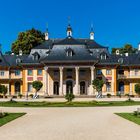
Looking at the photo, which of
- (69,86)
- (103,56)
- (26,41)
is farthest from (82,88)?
(26,41)

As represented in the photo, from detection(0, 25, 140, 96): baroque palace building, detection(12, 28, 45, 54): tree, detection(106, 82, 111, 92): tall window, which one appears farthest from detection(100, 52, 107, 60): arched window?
detection(12, 28, 45, 54): tree

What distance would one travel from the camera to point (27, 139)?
12078mm

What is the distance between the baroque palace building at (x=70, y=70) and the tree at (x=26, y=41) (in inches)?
371

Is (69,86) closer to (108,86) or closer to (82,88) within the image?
(82,88)

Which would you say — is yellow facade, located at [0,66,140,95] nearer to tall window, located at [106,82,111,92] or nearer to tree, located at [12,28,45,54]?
tall window, located at [106,82,111,92]

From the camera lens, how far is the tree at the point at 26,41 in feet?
242

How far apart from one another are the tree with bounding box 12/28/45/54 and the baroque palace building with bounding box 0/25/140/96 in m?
9.43

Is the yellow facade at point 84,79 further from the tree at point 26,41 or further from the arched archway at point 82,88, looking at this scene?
the tree at point 26,41

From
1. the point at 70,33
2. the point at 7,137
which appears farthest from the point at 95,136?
the point at 70,33

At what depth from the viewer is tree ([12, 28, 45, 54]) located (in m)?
73.6

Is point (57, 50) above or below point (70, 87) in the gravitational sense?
above

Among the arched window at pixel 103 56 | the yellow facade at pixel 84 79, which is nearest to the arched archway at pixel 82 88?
the yellow facade at pixel 84 79

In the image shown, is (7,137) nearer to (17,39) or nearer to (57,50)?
(57,50)

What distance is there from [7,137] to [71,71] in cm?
4847
